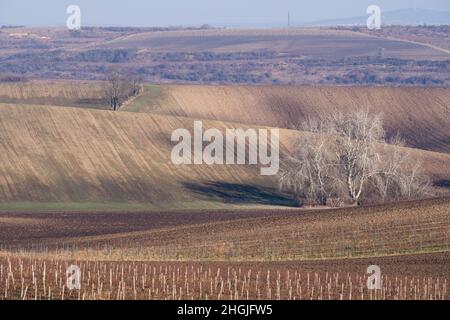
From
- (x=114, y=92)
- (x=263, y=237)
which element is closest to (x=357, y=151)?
(x=263, y=237)

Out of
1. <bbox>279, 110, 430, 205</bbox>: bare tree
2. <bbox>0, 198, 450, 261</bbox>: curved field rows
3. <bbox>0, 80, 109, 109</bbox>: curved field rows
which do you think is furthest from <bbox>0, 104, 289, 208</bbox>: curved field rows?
<bbox>0, 80, 109, 109</bbox>: curved field rows

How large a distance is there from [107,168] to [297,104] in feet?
154

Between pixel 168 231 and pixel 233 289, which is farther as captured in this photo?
pixel 168 231

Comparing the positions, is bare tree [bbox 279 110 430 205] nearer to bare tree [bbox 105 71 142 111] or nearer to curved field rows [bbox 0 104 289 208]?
curved field rows [bbox 0 104 289 208]

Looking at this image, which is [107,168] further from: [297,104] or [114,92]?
[297,104]

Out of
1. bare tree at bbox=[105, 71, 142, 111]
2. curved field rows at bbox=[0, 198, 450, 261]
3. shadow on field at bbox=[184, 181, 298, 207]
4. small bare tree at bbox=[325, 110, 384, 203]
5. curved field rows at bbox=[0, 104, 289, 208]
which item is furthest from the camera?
bare tree at bbox=[105, 71, 142, 111]

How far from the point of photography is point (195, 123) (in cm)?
9662

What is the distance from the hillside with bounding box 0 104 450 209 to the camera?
76375 mm

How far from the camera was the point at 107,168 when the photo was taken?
3201 inches

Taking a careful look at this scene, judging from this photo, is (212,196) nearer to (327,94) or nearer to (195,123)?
(195,123)

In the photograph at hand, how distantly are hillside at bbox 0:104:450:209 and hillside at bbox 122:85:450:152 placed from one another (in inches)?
879

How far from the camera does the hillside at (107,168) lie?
7638cm

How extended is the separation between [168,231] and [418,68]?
14447 centimetres
